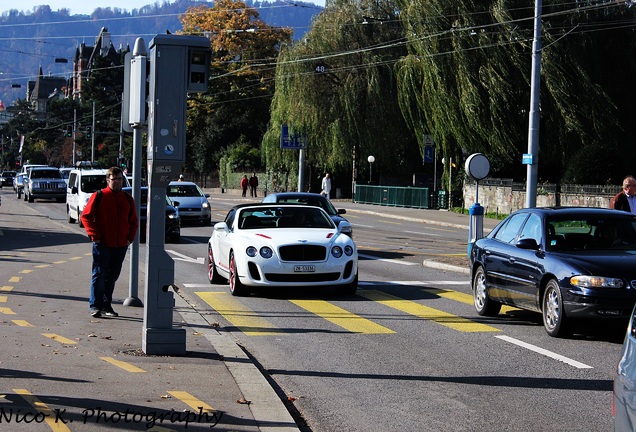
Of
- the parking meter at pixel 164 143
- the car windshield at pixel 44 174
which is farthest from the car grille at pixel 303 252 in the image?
the car windshield at pixel 44 174

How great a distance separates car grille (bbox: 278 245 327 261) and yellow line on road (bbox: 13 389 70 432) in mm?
8130

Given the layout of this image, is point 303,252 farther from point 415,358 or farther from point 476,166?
point 476,166

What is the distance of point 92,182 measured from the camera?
37.2 m

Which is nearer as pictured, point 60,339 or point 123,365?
point 123,365

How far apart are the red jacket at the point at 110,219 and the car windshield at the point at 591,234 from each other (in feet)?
16.7

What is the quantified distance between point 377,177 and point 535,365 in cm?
5647

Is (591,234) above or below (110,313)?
above

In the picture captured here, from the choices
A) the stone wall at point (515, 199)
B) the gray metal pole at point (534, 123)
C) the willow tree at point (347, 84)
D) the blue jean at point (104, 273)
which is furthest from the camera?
the willow tree at point (347, 84)

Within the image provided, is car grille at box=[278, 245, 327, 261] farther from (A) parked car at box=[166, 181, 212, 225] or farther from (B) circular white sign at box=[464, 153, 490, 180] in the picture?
(A) parked car at box=[166, 181, 212, 225]

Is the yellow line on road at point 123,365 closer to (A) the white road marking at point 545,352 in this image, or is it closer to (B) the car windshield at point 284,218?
(A) the white road marking at point 545,352

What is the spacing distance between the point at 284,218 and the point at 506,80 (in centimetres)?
2647

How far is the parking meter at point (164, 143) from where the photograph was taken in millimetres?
9578

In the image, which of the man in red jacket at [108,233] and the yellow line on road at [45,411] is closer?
the yellow line on road at [45,411]

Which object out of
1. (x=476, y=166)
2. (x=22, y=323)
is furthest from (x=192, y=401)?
(x=476, y=166)
